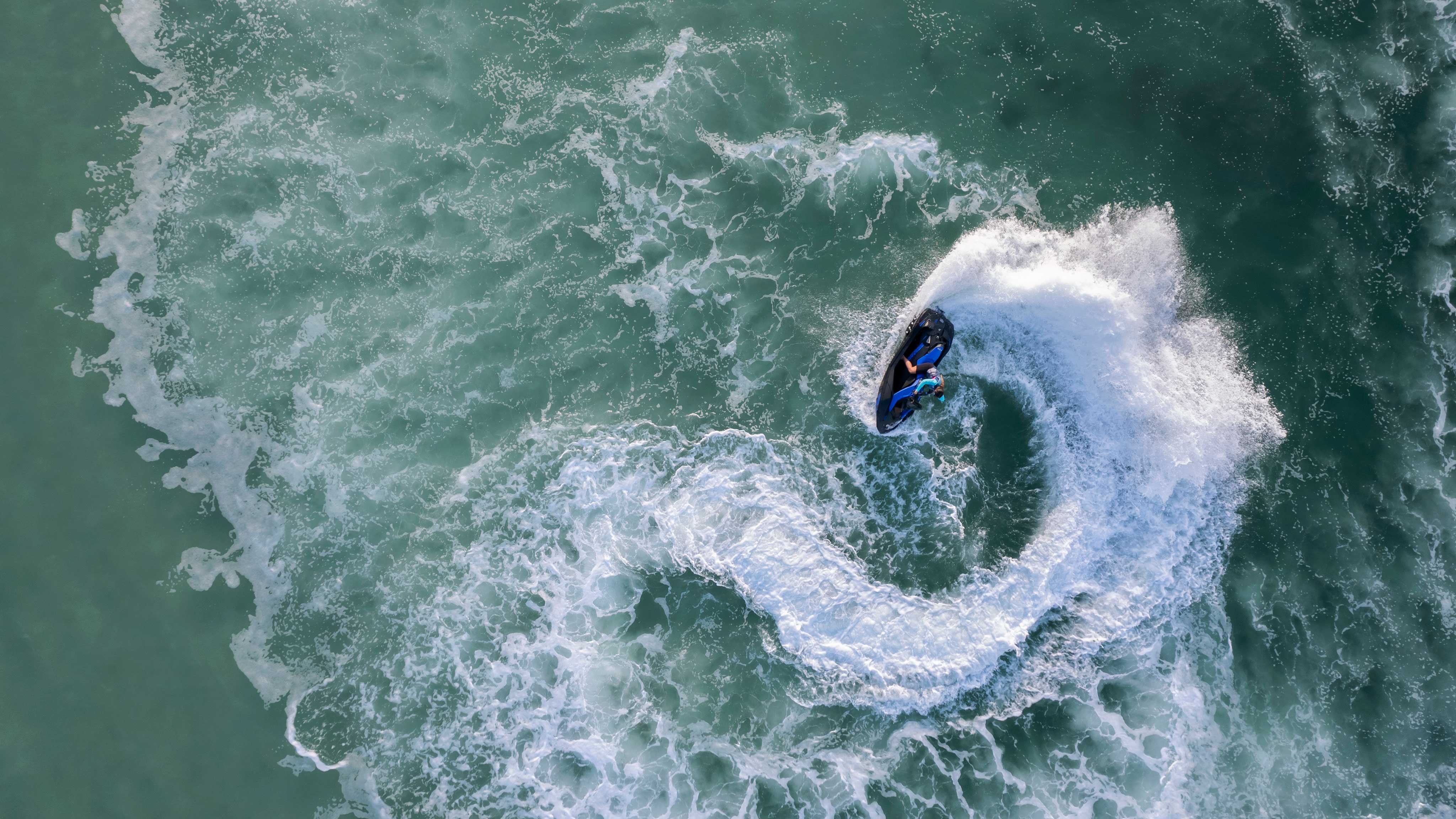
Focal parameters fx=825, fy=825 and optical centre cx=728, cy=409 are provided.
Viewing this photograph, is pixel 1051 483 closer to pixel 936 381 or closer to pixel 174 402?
pixel 936 381

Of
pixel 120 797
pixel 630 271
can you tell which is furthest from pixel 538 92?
pixel 120 797

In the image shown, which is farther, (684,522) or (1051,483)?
(1051,483)

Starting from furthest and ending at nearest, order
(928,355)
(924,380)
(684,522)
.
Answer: (684,522) < (928,355) < (924,380)

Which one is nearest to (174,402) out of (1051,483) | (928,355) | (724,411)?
(724,411)

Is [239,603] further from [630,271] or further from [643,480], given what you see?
[630,271]

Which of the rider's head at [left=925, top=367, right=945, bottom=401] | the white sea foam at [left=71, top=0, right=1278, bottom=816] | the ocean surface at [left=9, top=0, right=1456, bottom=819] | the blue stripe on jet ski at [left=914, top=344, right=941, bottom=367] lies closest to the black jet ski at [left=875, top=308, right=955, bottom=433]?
the blue stripe on jet ski at [left=914, top=344, right=941, bottom=367]
